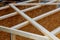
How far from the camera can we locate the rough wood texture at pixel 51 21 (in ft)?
6.49

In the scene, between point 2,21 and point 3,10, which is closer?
point 2,21

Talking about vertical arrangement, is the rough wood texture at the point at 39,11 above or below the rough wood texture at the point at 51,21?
above

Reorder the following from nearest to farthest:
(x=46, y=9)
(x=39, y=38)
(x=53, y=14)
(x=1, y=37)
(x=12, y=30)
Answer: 1. (x=39, y=38)
2. (x=12, y=30)
3. (x=1, y=37)
4. (x=53, y=14)
5. (x=46, y=9)

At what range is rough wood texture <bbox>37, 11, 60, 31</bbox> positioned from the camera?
77.9 inches

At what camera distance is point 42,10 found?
2.21 meters

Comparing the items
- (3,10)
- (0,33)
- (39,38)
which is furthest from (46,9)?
(39,38)

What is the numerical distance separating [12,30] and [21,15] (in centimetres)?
50

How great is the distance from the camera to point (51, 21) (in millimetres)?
2064

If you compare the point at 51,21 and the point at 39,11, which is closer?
the point at 51,21

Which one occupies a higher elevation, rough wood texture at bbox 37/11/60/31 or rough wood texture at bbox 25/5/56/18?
rough wood texture at bbox 25/5/56/18

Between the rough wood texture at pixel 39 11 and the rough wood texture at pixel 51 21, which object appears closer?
the rough wood texture at pixel 51 21

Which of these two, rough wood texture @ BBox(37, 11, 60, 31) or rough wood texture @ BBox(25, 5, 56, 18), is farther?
rough wood texture @ BBox(25, 5, 56, 18)

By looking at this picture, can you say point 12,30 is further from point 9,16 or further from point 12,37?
point 9,16

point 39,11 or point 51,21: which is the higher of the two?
point 39,11
